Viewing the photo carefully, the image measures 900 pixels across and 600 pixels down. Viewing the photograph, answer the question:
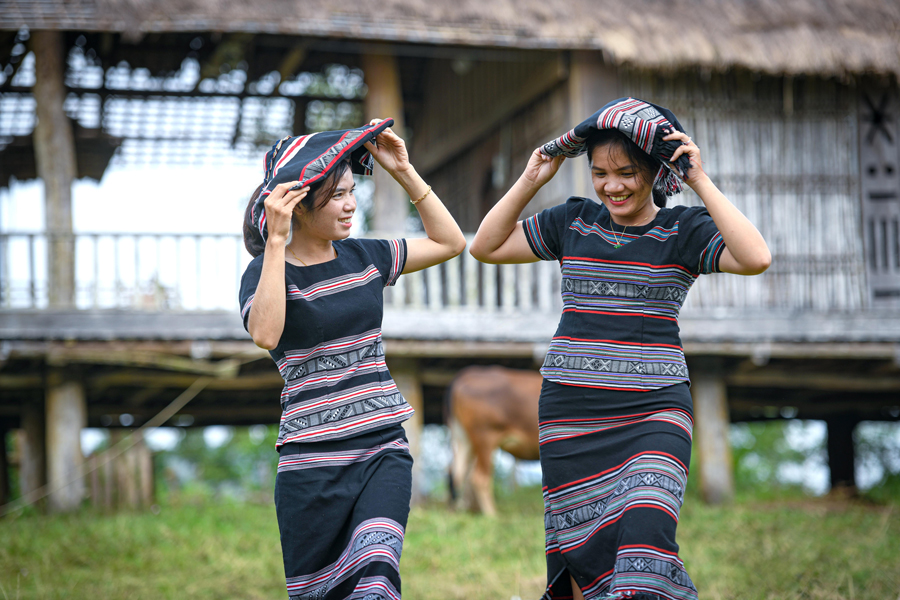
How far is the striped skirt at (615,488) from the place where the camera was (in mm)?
2539

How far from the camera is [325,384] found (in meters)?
2.73

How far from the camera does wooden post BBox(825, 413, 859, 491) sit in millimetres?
12602

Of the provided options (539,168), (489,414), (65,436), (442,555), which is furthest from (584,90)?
(539,168)

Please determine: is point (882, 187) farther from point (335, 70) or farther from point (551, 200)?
point (335, 70)

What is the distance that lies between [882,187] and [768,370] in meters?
2.31

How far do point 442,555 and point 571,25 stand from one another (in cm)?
512

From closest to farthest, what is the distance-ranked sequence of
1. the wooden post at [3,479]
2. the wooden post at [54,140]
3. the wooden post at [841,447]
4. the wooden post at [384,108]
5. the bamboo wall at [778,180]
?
the wooden post at [54,140], the wooden post at [384,108], the bamboo wall at [778,180], the wooden post at [3,479], the wooden post at [841,447]

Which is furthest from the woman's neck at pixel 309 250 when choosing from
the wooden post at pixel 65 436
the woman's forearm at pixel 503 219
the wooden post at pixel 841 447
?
the wooden post at pixel 841 447

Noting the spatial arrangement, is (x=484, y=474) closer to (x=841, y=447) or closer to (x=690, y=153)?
(x=690, y=153)

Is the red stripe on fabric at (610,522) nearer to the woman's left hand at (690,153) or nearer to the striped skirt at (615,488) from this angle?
the striped skirt at (615,488)

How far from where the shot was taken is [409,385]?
9.54m

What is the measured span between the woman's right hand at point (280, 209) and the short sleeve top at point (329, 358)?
182 mm

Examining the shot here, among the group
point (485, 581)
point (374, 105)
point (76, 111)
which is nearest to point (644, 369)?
point (485, 581)

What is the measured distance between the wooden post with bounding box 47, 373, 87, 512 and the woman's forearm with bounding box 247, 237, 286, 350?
6842 millimetres
